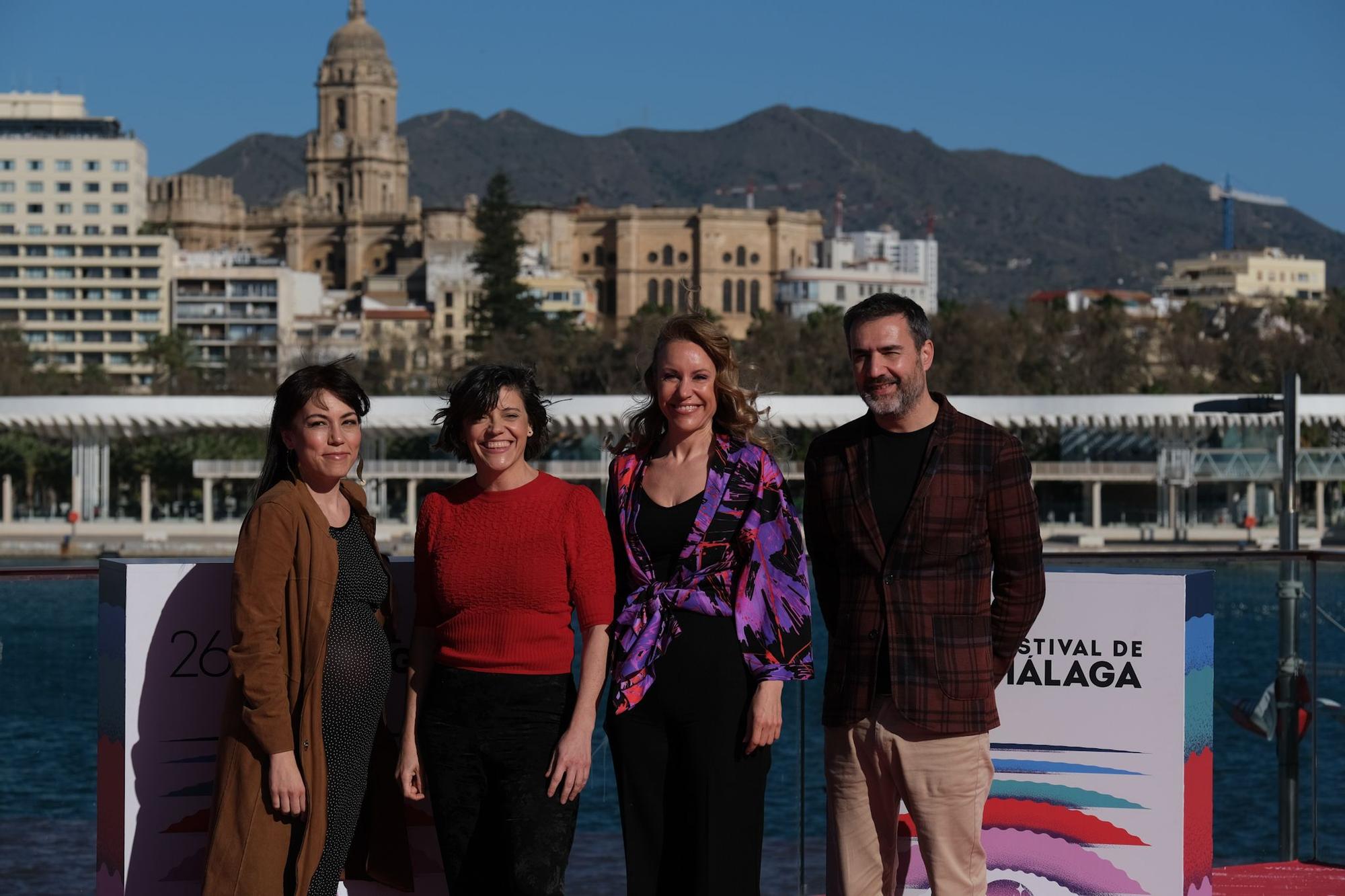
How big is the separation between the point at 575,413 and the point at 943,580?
133ft

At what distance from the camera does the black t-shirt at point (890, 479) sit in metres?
4.25

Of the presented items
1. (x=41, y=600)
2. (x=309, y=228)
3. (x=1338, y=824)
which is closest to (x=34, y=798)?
(x=41, y=600)

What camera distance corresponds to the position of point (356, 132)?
5330 inches

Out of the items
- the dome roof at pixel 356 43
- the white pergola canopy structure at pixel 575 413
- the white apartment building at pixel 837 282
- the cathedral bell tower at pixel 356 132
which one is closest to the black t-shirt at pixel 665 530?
the white pergola canopy structure at pixel 575 413

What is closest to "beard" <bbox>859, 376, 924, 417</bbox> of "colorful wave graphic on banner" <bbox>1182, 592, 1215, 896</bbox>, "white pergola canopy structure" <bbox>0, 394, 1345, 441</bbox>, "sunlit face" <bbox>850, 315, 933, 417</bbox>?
"sunlit face" <bbox>850, 315, 933, 417</bbox>

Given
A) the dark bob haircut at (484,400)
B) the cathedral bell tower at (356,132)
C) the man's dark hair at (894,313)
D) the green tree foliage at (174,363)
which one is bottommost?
the dark bob haircut at (484,400)

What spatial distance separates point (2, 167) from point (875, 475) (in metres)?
110

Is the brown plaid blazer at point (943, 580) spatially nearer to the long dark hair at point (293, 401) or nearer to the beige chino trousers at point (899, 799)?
the beige chino trousers at point (899, 799)

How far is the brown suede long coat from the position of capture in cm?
416

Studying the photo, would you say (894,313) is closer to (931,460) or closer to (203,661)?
(931,460)

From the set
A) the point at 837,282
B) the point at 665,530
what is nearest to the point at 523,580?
the point at 665,530

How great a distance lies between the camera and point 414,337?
8862 centimetres

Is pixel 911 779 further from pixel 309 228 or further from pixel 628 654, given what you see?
pixel 309 228

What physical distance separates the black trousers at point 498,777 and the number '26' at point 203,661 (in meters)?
0.65
